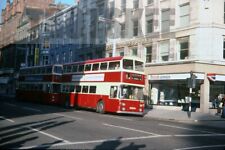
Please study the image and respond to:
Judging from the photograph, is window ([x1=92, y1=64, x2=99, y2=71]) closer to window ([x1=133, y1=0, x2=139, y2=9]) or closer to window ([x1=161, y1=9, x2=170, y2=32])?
window ([x1=161, y1=9, x2=170, y2=32])

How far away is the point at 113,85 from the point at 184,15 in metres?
11.6

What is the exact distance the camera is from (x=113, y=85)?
83.5 ft

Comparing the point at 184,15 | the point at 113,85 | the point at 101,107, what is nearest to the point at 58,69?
the point at 101,107

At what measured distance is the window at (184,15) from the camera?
107ft

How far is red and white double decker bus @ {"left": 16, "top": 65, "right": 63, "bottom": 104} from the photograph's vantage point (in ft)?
114

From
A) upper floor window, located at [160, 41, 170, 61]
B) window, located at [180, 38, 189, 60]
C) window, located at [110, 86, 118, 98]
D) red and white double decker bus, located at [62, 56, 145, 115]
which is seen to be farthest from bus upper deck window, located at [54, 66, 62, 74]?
window, located at [180, 38, 189, 60]

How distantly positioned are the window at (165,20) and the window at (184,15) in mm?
1688

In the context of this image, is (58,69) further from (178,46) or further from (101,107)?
(178,46)

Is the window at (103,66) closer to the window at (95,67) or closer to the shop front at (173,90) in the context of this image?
the window at (95,67)

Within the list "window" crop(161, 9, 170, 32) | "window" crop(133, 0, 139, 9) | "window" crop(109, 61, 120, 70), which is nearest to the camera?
"window" crop(109, 61, 120, 70)

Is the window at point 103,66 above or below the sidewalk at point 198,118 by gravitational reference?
above

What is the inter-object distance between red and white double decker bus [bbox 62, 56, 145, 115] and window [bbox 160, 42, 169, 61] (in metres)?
9.02

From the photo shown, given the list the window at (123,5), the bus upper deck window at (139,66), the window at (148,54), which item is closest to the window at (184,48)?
the window at (148,54)

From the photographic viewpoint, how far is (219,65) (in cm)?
3120
